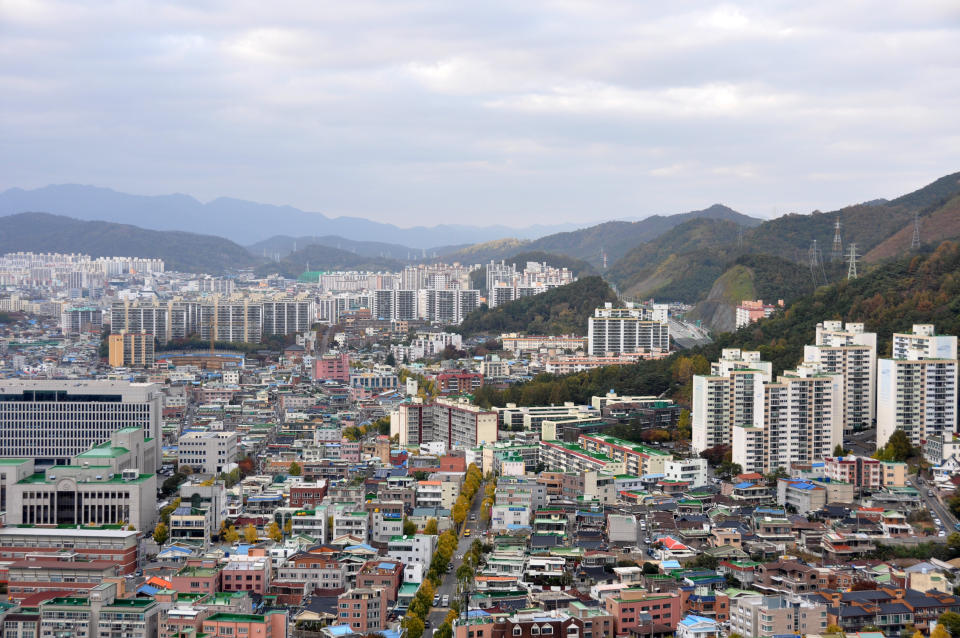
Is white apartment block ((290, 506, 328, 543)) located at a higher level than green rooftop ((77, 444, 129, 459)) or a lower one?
lower

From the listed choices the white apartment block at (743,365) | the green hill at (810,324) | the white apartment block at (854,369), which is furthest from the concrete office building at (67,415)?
the white apartment block at (854,369)

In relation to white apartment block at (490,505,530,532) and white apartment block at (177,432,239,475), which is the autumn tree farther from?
white apartment block at (177,432,239,475)

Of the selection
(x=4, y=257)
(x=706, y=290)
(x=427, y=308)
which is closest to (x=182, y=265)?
(x=4, y=257)

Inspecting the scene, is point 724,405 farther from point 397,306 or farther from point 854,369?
point 397,306

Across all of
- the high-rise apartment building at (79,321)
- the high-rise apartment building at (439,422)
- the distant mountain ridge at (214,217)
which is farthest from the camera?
the distant mountain ridge at (214,217)

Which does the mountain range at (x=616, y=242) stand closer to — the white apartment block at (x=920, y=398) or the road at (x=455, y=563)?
the white apartment block at (x=920, y=398)

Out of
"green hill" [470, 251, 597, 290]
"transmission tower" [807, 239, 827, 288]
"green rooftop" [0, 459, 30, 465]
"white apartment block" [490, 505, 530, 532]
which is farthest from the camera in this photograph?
"green hill" [470, 251, 597, 290]

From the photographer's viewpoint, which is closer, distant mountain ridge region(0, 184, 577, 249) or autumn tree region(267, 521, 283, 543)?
autumn tree region(267, 521, 283, 543)

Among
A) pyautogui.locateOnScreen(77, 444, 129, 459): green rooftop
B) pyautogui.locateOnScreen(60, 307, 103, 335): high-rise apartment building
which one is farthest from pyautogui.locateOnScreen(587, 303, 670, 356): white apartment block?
pyautogui.locateOnScreen(60, 307, 103, 335): high-rise apartment building
